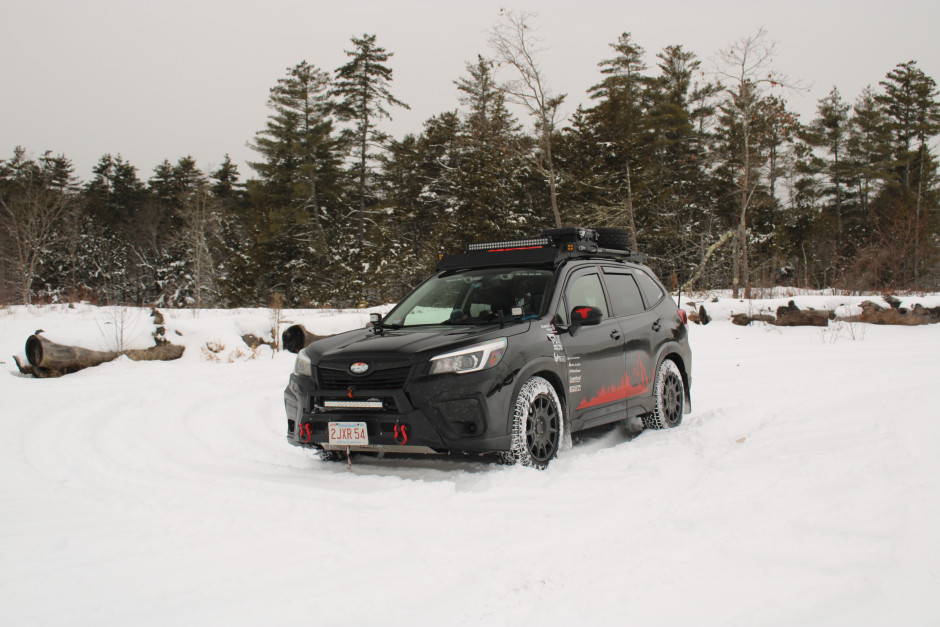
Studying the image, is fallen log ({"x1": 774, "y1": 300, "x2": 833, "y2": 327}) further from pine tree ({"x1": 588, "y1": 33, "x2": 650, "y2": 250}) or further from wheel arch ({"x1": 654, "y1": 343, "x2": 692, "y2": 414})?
pine tree ({"x1": 588, "y1": 33, "x2": 650, "y2": 250})

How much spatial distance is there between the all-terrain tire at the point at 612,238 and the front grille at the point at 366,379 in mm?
2891

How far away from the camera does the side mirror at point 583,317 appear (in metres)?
5.74

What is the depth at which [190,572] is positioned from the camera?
337 centimetres

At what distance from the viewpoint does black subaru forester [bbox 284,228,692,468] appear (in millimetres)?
4910

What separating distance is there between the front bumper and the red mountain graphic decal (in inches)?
47.8

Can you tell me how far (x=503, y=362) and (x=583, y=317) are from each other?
1.04 metres

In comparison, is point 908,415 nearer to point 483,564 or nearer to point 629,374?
point 629,374

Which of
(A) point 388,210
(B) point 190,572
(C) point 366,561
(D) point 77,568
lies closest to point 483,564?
(C) point 366,561

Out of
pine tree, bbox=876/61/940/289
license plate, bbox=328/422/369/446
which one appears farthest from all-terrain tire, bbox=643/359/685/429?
pine tree, bbox=876/61/940/289

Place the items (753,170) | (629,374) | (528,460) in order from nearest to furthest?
(528,460)
(629,374)
(753,170)

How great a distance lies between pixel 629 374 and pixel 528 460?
6.40ft

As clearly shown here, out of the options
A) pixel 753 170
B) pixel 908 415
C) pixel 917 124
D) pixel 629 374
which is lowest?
pixel 908 415

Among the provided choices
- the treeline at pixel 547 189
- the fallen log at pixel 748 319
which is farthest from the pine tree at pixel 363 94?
the fallen log at pixel 748 319

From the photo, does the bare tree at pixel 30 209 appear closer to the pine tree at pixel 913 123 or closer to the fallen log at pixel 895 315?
the fallen log at pixel 895 315
